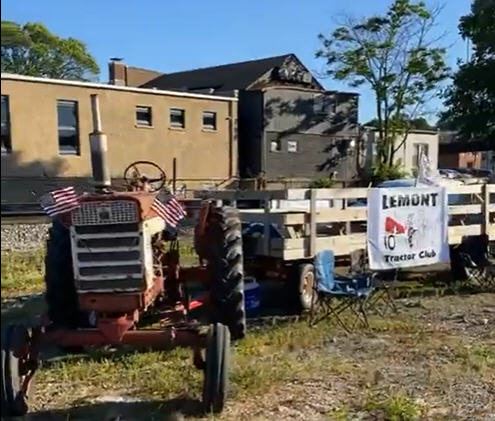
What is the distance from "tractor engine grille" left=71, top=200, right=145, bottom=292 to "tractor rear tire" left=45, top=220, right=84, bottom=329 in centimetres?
101

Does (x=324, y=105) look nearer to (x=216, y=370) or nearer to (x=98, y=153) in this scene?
(x=98, y=153)

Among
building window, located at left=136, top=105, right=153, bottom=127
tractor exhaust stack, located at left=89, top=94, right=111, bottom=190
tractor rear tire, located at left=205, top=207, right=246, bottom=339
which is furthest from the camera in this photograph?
building window, located at left=136, top=105, right=153, bottom=127

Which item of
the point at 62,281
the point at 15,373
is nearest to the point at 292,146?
the point at 62,281

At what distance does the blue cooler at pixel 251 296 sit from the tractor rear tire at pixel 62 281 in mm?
2508

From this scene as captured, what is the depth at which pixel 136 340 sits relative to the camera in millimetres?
4410

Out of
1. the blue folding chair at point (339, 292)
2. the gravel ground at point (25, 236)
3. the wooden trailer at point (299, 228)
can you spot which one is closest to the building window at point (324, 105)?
the gravel ground at point (25, 236)

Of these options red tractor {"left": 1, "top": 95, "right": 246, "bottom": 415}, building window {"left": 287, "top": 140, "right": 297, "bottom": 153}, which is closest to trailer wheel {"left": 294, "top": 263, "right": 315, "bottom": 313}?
red tractor {"left": 1, "top": 95, "right": 246, "bottom": 415}

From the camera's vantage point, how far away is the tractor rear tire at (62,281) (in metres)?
5.48

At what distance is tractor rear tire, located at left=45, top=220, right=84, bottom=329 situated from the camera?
216 inches

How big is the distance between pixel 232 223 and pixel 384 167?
30.8 metres

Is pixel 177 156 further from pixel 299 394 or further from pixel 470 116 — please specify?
pixel 299 394

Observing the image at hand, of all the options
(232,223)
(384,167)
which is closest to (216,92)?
(384,167)

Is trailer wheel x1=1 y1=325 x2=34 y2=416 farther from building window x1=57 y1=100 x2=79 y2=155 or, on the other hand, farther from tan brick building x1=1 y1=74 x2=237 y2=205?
building window x1=57 y1=100 x2=79 y2=155

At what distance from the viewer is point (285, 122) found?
108 ft
